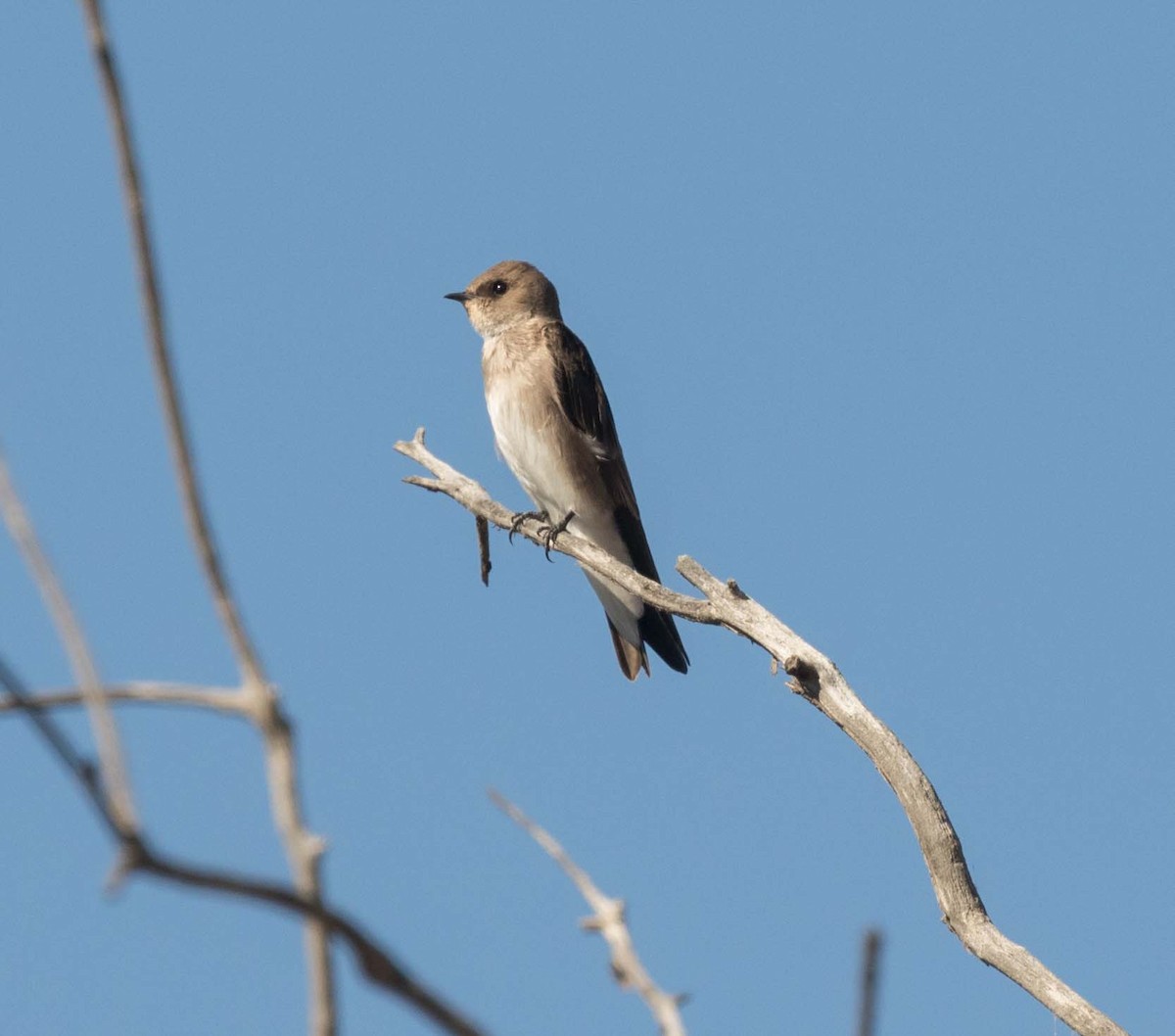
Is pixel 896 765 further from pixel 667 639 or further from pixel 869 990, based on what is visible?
pixel 667 639

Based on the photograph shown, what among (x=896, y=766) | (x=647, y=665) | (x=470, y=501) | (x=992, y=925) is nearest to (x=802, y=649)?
(x=896, y=766)

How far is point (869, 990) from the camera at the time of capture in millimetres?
943

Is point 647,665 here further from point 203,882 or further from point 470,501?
point 203,882

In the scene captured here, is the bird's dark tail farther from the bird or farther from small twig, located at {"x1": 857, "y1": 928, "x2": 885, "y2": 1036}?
small twig, located at {"x1": 857, "y1": 928, "x2": 885, "y2": 1036}

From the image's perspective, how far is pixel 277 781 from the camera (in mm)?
811

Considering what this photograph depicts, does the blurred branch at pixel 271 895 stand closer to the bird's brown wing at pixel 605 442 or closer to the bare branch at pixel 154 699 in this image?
the bare branch at pixel 154 699

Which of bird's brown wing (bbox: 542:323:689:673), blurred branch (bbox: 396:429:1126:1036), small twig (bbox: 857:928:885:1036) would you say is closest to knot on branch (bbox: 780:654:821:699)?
blurred branch (bbox: 396:429:1126:1036)

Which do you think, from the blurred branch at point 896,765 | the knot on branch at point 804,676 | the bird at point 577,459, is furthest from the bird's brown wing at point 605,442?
the knot on branch at point 804,676

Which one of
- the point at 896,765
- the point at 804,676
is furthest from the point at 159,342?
the point at 804,676

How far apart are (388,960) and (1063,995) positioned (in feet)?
11.2

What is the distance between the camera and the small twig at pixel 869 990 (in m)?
0.91

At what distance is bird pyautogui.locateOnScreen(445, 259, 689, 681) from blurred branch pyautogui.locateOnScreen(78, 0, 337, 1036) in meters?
7.93

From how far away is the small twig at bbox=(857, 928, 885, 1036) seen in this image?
91 centimetres

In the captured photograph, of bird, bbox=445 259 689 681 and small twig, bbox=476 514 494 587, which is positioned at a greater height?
bird, bbox=445 259 689 681
